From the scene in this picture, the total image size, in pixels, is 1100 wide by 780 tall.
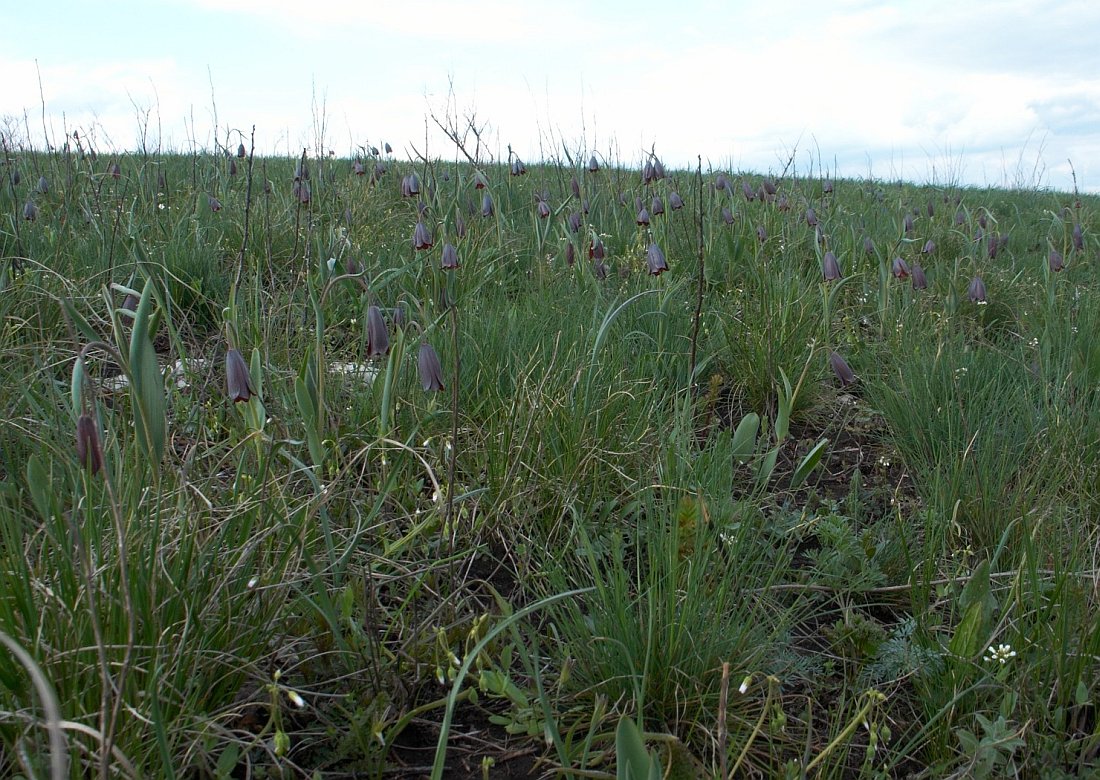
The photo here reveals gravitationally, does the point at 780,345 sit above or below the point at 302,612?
above

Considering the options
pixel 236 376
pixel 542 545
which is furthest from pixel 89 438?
pixel 542 545

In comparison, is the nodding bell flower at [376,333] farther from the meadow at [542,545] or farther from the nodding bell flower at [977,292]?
the nodding bell flower at [977,292]

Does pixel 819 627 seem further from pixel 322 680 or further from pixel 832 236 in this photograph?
pixel 832 236

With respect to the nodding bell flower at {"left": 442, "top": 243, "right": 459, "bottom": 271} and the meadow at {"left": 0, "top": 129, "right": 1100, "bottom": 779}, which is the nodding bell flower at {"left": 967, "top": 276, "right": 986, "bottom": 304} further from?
the nodding bell flower at {"left": 442, "top": 243, "right": 459, "bottom": 271}

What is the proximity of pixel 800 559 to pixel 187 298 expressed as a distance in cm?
243

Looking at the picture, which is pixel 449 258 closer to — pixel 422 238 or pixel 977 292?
pixel 422 238

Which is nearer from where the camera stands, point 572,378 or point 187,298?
point 572,378

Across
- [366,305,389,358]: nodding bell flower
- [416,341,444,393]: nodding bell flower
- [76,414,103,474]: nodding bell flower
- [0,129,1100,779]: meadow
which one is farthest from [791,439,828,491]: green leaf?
[76,414,103,474]: nodding bell flower

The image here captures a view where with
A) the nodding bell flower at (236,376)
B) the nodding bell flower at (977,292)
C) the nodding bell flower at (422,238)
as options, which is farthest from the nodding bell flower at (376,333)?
the nodding bell flower at (977,292)

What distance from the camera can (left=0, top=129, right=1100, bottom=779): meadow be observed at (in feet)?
3.71

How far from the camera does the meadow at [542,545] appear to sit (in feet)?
3.71

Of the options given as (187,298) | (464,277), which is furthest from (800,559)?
(187,298)

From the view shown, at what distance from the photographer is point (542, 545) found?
1.71 m

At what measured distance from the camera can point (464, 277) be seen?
305cm
